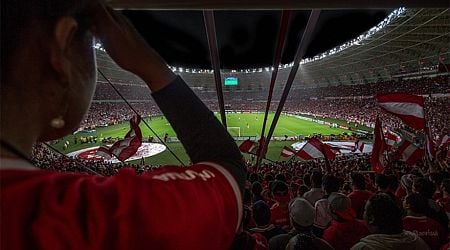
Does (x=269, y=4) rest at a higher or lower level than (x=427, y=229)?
higher

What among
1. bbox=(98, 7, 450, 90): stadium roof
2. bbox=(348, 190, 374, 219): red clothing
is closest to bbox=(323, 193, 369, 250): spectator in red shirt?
bbox=(348, 190, 374, 219): red clothing

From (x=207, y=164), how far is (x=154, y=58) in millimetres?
327

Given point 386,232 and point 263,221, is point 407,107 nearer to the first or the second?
point 263,221

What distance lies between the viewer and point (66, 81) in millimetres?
781

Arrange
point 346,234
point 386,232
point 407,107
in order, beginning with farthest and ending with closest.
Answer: point 407,107 < point 346,234 < point 386,232

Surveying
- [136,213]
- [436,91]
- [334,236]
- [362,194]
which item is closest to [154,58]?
[136,213]

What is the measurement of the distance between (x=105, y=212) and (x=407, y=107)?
297 inches

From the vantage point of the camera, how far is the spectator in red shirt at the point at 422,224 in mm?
3238

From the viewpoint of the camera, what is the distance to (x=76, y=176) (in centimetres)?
76

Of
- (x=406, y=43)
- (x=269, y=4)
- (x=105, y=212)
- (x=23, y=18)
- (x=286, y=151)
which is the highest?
(x=406, y=43)

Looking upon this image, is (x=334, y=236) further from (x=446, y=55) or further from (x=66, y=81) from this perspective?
(x=446, y=55)

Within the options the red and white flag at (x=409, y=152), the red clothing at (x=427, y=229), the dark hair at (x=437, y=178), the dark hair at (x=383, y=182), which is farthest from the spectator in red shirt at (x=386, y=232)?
the red and white flag at (x=409, y=152)

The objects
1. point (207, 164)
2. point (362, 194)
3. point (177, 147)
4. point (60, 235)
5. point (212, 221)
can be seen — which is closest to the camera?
point (60, 235)

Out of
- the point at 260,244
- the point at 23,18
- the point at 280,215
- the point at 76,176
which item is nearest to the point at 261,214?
the point at 260,244
